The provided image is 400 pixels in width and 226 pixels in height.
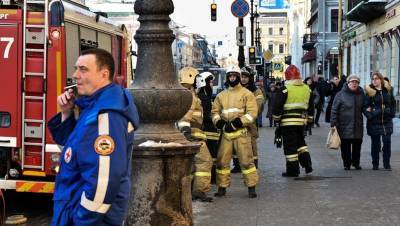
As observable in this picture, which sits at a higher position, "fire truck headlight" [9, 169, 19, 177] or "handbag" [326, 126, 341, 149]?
"handbag" [326, 126, 341, 149]

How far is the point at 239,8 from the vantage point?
874 inches

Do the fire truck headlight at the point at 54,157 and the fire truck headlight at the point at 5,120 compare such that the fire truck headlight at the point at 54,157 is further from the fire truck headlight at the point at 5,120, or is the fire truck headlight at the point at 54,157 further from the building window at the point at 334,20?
the building window at the point at 334,20

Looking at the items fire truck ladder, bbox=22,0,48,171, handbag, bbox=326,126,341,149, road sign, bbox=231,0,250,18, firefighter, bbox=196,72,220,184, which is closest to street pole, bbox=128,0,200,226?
fire truck ladder, bbox=22,0,48,171

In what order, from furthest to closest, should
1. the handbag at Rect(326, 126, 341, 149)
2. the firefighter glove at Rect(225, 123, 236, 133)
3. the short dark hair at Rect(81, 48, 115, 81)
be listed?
the handbag at Rect(326, 126, 341, 149), the firefighter glove at Rect(225, 123, 236, 133), the short dark hair at Rect(81, 48, 115, 81)

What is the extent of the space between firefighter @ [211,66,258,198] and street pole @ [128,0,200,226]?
9.45ft

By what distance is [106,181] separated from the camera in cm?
340

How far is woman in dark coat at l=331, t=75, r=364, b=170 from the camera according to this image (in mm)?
11758

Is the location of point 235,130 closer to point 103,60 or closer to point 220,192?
point 220,192

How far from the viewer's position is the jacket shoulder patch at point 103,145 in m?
3.41

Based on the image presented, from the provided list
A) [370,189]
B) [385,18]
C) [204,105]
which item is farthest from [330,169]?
[385,18]

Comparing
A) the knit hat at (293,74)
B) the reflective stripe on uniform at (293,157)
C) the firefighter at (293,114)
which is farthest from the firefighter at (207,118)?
the knit hat at (293,74)

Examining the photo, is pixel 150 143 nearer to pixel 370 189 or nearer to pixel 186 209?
pixel 186 209

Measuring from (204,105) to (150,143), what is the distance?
390cm

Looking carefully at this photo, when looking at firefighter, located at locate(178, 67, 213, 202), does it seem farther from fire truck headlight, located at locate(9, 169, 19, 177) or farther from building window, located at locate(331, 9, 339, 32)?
building window, located at locate(331, 9, 339, 32)
